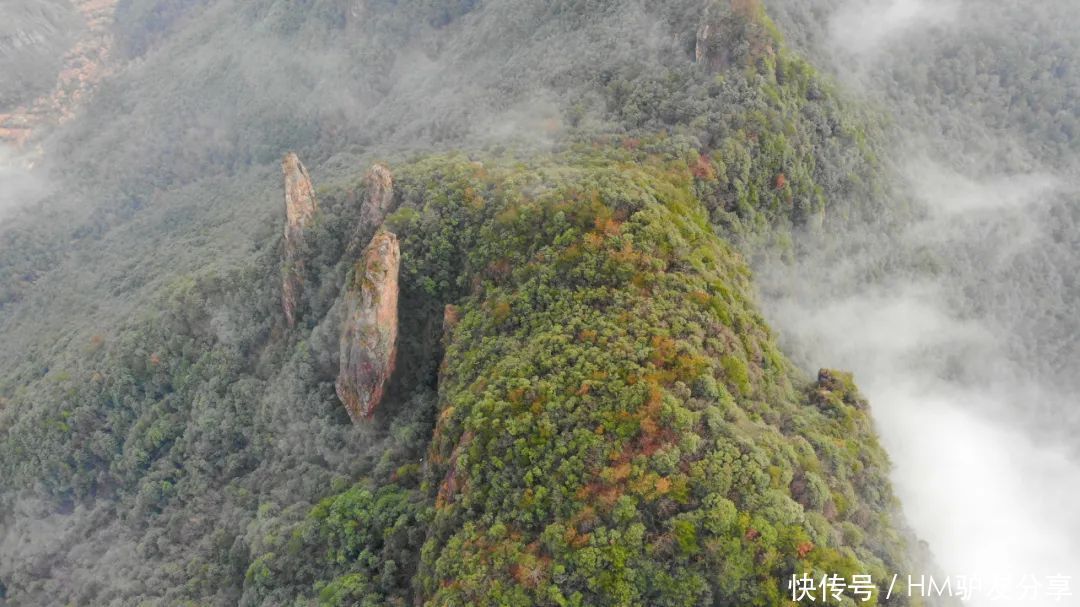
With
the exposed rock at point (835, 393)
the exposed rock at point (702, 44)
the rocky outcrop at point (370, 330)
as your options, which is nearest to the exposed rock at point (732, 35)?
the exposed rock at point (702, 44)

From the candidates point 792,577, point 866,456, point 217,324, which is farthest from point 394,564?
point 217,324

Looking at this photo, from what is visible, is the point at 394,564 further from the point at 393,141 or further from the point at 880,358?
the point at 393,141

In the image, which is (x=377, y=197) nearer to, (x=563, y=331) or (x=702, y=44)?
(x=563, y=331)

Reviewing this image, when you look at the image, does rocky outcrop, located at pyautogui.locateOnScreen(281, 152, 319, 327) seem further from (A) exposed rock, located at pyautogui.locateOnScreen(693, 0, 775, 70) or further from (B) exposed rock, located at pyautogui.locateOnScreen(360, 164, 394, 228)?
(A) exposed rock, located at pyautogui.locateOnScreen(693, 0, 775, 70)

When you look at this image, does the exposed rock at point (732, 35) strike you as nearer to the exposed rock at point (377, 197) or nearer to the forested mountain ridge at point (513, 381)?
the forested mountain ridge at point (513, 381)

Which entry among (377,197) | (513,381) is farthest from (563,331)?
(377,197)
